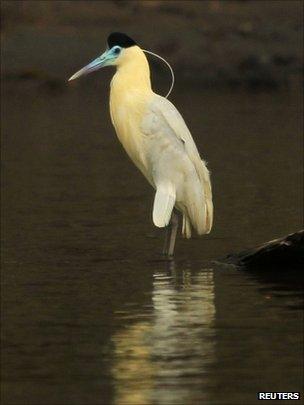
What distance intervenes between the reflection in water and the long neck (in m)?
1.72

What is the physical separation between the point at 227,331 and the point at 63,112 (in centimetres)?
1814

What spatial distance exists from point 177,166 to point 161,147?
0.19 m

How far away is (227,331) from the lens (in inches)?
395

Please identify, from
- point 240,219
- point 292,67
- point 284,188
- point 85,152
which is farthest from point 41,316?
point 292,67

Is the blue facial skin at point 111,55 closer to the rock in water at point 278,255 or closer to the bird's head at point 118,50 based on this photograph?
the bird's head at point 118,50

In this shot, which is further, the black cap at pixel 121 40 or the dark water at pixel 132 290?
the black cap at pixel 121 40

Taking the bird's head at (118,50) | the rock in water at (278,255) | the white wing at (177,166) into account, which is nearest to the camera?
the rock in water at (278,255)

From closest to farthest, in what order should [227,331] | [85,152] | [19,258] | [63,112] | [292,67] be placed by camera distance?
[227,331] < [19,258] < [85,152] < [63,112] < [292,67]

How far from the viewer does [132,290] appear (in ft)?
37.5

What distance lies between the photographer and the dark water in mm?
8852

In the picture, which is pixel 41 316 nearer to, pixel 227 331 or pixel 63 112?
pixel 227 331

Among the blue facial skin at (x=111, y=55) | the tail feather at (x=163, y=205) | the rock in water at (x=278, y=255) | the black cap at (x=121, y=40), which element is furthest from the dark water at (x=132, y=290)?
the black cap at (x=121, y=40)

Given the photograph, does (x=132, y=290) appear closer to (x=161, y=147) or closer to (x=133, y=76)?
(x=161, y=147)

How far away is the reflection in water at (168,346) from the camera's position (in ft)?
28.3
